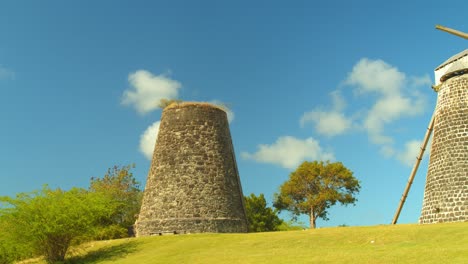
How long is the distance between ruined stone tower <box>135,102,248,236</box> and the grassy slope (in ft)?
5.59

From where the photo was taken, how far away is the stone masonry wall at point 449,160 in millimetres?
23812

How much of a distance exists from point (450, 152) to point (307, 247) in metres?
10.4

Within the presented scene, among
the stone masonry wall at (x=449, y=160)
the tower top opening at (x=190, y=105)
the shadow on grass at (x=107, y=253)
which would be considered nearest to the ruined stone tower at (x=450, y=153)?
the stone masonry wall at (x=449, y=160)

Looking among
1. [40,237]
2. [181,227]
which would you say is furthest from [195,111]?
[40,237]

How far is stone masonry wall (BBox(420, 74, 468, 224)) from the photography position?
78.1 feet

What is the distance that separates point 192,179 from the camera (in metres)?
27.9

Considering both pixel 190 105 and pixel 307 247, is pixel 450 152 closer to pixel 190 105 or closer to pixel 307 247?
pixel 307 247

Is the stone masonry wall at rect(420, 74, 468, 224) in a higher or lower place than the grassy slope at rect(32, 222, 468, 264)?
higher

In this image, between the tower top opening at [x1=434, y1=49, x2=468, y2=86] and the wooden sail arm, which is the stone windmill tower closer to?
the tower top opening at [x1=434, y1=49, x2=468, y2=86]

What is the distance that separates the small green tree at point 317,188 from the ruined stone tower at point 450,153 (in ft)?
60.9

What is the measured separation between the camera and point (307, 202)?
4456 centimetres

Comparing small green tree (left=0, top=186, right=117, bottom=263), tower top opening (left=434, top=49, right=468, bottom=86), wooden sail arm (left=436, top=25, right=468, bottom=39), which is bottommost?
small green tree (left=0, top=186, right=117, bottom=263)

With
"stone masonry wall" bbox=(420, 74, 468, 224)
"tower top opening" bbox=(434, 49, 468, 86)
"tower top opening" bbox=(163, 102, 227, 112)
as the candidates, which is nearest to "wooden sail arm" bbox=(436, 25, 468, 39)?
"tower top opening" bbox=(434, 49, 468, 86)

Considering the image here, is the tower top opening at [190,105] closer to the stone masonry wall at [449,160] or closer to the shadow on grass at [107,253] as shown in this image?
the shadow on grass at [107,253]
